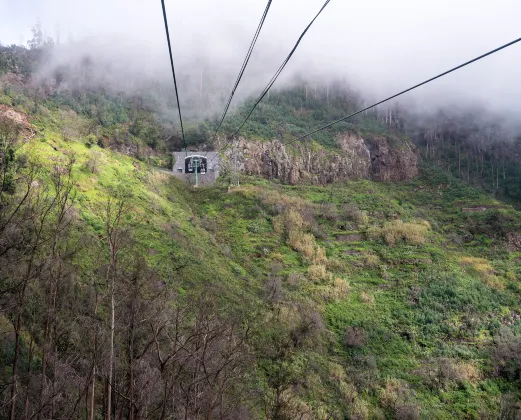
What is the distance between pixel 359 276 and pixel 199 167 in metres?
24.5

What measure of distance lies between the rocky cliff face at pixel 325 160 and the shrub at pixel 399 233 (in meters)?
17.3

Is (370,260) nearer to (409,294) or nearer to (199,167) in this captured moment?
(409,294)

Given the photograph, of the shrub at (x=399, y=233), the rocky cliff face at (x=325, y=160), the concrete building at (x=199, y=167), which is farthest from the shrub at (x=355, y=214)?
the concrete building at (x=199, y=167)

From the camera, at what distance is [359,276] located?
30.1 metres

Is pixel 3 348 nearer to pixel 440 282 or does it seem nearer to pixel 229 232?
pixel 229 232

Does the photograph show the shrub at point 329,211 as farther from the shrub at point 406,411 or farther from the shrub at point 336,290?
the shrub at point 406,411

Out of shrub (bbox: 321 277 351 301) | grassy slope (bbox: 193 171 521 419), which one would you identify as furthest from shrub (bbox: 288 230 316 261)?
shrub (bbox: 321 277 351 301)

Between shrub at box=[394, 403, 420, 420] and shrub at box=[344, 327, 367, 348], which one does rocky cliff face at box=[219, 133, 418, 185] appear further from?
shrub at box=[394, 403, 420, 420]

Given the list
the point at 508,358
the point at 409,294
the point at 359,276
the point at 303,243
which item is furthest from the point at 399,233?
the point at 508,358

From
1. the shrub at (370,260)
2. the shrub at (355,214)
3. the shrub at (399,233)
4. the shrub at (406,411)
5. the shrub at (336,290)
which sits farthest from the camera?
the shrub at (355,214)

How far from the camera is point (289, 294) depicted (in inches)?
987

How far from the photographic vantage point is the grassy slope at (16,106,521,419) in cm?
2052

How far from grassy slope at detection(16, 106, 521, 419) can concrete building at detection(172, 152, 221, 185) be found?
3.57 metres

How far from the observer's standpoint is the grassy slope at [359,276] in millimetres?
20516
